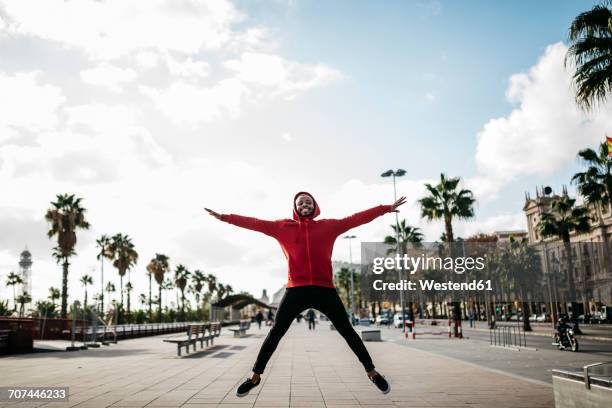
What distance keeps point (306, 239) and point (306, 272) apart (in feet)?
1.13

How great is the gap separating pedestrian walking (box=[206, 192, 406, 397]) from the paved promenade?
207 cm

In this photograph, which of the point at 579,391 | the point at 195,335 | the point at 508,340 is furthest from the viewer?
the point at 508,340

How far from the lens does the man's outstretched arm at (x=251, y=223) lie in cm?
523

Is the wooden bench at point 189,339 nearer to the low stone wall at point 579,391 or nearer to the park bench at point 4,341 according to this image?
the park bench at point 4,341

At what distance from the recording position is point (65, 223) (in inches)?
1428

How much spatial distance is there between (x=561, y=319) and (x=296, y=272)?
56.4 ft

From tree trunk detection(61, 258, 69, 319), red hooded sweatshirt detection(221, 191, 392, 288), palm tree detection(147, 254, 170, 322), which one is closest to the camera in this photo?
red hooded sweatshirt detection(221, 191, 392, 288)

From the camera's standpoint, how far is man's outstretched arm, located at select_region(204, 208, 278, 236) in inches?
206

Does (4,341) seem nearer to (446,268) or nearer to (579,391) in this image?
(579,391)

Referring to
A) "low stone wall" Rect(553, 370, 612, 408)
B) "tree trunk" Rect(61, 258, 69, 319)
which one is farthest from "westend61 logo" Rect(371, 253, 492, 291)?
"tree trunk" Rect(61, 258, 69, 319)

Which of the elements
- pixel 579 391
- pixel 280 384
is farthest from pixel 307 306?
pixel 280 384

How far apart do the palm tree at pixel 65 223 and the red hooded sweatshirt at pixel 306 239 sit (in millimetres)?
34598

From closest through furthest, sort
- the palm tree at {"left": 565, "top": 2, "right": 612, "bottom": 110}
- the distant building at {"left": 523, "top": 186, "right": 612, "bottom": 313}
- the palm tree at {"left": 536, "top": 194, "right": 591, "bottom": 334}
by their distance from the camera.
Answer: the palm tree at {"left": 565, "top": 2, "right": 612, "bottom": 110} < the distant building at {"left": 523, "top": 186, "right": 612, "bottom": 313} < the palm tree at {"left": 536, "top": 194, "right": 591, "bottom": 334}

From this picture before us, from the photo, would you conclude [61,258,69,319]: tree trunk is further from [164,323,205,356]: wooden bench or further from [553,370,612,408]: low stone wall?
[553,370,612,408]: low stone wall
